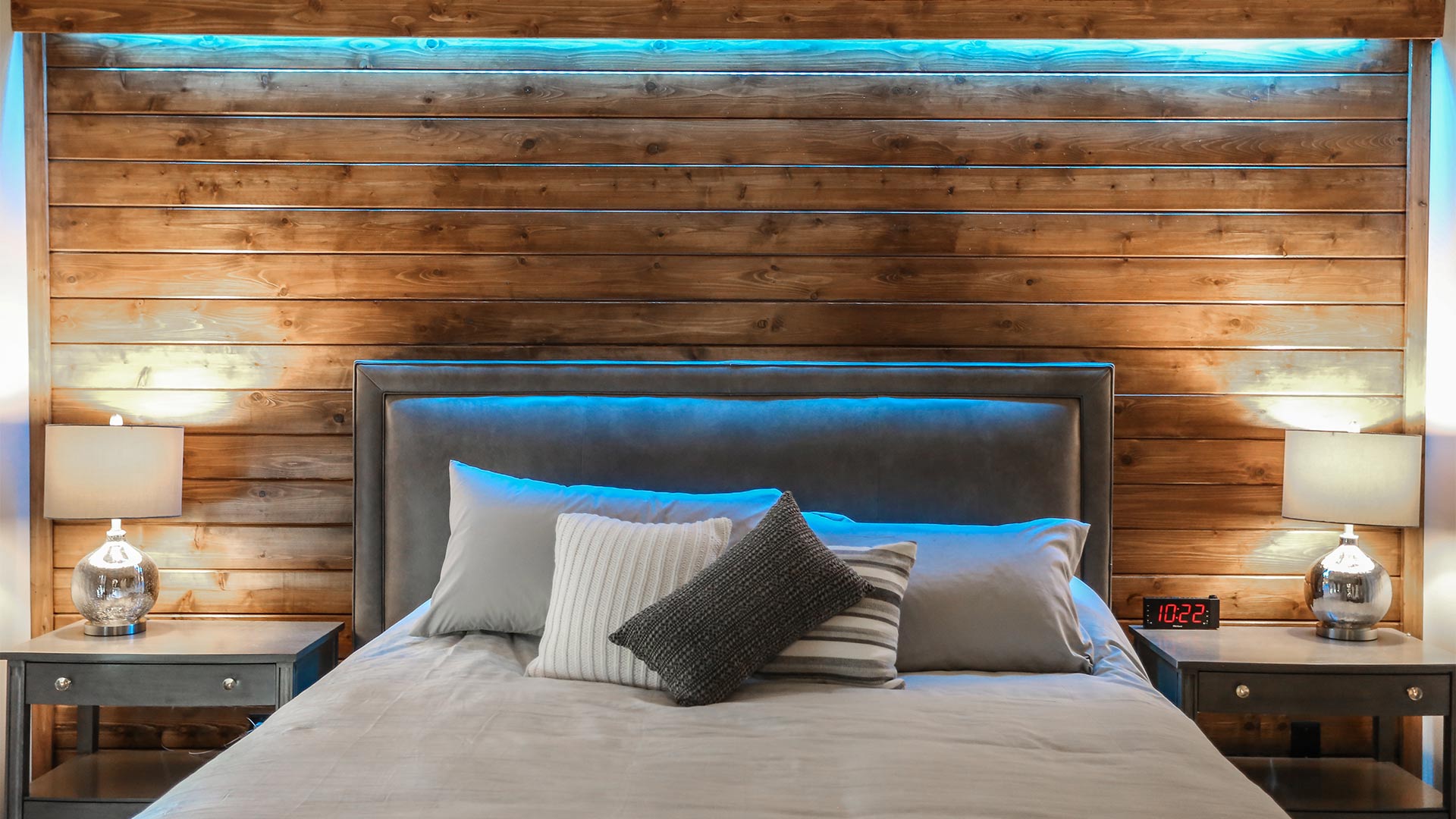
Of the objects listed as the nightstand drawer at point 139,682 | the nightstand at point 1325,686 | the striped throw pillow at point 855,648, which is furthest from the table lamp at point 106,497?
the nightstand at point 1325,686

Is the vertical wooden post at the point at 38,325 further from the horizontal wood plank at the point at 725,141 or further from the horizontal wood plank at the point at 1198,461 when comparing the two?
the horizontal wood plank at the point at 1198,461

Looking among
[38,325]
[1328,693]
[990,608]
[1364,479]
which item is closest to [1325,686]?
[1328,693]

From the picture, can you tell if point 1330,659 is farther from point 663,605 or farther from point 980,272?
point 663,605

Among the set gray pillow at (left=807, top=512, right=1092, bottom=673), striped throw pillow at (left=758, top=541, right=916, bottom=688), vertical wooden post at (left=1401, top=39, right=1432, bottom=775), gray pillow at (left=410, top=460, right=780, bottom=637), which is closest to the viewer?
striped throw pillow at (left=758, top=541, right=916, bottom=688)

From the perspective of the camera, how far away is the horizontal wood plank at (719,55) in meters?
2.96

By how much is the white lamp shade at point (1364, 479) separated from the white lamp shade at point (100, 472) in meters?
2.99

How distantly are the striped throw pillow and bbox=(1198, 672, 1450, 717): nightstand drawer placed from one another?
890mm

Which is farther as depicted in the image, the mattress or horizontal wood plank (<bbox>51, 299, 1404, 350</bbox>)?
horizontal wood plank (<bbox>51, 299, 1404, 350</bbox>)

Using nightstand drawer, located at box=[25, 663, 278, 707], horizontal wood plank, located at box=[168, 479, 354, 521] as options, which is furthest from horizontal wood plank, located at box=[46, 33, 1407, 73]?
nightstand drawer, located at box=[25, 663, 278, 707]

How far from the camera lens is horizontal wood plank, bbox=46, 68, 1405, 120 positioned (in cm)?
296

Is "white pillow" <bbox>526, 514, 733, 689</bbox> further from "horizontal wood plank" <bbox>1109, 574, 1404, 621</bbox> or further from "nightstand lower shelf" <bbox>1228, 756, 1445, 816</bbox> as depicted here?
"nightstand lower shelf" <bbox>1228, 756, 1445, 816</bbox>

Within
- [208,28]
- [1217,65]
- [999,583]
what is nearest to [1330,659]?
[999,583]

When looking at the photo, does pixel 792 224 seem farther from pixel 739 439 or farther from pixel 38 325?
pixel 38 325

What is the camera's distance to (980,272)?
2982mm
